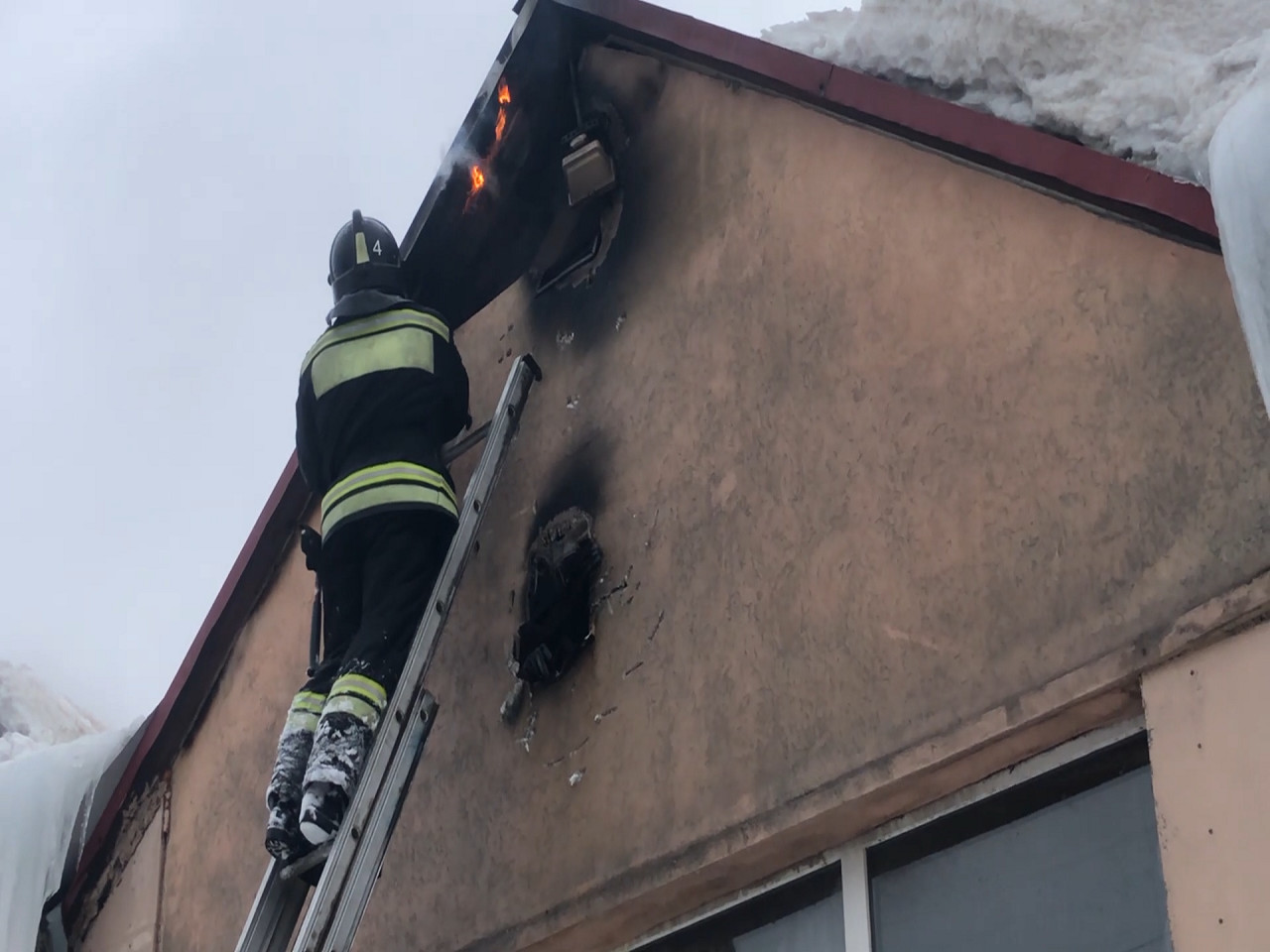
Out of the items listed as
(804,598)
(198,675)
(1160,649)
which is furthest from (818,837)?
(198,675)

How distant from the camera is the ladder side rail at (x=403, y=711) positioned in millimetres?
3777

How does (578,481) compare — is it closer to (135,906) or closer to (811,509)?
(811,509)

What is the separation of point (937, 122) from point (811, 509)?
924 millimetres

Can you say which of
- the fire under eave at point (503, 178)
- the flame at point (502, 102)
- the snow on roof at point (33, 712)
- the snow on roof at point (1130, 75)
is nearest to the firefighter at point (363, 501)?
the fire under eave at point (503, 178)

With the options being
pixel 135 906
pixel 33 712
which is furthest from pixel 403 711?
pixel 33 712

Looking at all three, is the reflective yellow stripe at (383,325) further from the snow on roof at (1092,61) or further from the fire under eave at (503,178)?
the snow on roof at (1092,61)

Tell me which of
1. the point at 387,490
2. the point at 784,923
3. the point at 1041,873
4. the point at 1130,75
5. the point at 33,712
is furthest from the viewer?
the point at 33,712

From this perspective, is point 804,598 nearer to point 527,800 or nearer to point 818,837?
point 818,837

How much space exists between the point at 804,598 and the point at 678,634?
437 mm

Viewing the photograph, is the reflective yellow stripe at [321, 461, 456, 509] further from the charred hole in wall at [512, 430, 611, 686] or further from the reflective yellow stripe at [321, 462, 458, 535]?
the charred hole in wall at [512, 430, 611, 686]

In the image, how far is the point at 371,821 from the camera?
3.94 m

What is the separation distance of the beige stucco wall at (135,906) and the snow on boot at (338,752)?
204 cm

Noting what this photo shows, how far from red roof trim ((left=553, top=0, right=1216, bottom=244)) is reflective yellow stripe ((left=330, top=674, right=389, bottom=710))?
188cm

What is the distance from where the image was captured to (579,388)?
4.74 metres
